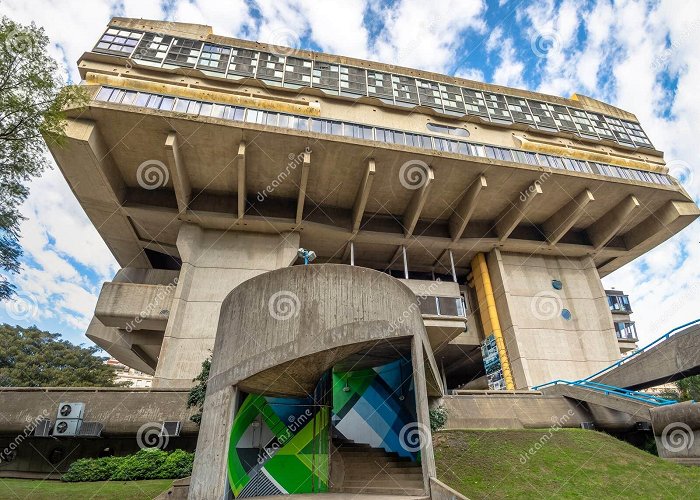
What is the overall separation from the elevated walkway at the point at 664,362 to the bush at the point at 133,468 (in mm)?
18217

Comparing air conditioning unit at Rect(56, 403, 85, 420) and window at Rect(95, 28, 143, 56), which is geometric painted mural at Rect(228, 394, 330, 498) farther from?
window at Rect(95, 28, 143, 56)

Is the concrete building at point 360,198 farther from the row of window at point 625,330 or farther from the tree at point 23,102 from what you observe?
the tree at point 23,102

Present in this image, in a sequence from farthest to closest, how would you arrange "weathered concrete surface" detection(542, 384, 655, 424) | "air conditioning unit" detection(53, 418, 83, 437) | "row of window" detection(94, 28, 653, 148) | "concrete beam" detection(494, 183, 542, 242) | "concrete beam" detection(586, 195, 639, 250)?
"row of window" detection(94, 28, 653, 148)
"concrete beam" detection(586, 195, 639, 250)
"concrete beam" detection(494, 183, 542, 242)
"weathered concrete surface" detection(542, 384, 655, 424)
"air conditioning unit" detection(53, 418, 83, 437)

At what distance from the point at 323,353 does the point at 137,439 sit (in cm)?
1083

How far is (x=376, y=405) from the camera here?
11953mm

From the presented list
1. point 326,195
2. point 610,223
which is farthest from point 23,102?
point 610,223

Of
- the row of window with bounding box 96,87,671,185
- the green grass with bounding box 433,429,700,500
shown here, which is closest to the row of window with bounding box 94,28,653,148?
the row of window with bounding box 96,87,671,185

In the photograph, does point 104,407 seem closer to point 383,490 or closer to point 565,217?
point 383,490

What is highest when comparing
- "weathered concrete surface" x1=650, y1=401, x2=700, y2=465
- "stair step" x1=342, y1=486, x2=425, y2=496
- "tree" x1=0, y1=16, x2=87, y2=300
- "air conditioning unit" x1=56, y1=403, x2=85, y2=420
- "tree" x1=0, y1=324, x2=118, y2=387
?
"tree" x1=0, y1=324, x2=118, y2=387

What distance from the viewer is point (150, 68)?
23.6 metres

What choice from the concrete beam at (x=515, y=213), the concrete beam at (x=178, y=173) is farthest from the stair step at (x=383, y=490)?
the concrete beam at (x=515, y=213)

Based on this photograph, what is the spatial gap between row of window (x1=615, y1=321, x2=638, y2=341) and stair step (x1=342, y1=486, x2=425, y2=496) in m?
29.8

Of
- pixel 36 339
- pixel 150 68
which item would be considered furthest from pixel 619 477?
pixel 36 339

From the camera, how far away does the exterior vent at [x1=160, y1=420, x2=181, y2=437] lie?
14281 millimetres
